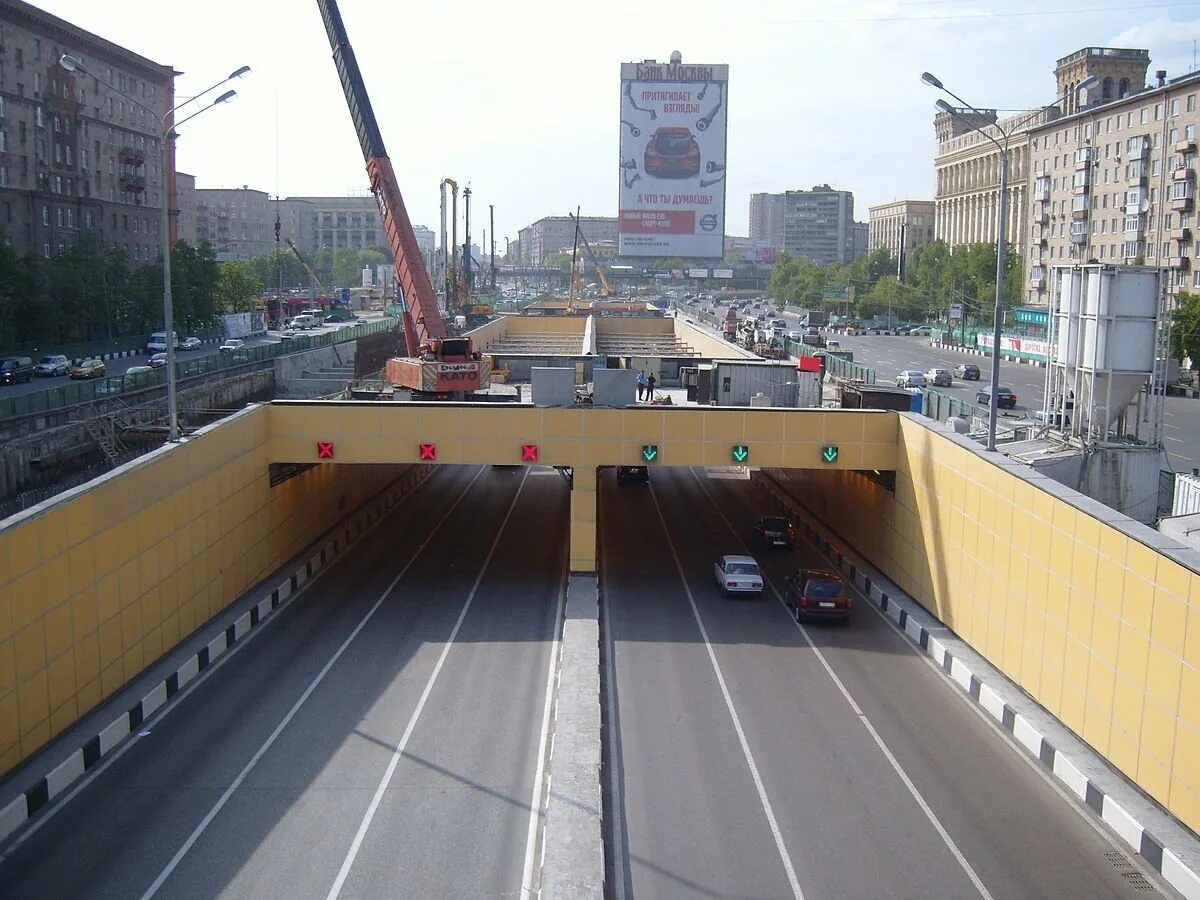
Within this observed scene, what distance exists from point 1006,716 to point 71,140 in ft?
235

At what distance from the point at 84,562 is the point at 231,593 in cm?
729

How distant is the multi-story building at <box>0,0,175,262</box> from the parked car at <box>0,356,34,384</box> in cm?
1486

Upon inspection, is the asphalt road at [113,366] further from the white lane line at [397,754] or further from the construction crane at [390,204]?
the white lane line at [397,754]

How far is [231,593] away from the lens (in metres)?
24.0

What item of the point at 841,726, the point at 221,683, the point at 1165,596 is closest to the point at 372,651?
the point at 221,683

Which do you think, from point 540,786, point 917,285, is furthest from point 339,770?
point 917,285

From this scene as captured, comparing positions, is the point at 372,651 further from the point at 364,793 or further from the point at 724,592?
the point at 724,592

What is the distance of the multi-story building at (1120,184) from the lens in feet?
238

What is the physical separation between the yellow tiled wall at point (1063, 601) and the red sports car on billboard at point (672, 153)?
4464 cm

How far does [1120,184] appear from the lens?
79625mm

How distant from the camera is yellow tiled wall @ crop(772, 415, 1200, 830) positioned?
13.5 meters

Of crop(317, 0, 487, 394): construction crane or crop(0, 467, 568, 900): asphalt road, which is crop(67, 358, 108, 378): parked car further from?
crop(0, 467, 568, 900): asphalt road

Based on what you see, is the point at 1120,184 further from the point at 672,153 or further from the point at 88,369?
the point at 88,369

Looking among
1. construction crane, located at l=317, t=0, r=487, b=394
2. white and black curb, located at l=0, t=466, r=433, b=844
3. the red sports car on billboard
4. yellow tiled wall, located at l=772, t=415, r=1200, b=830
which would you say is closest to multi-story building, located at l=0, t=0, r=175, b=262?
construction crane, located at l=317, t=0, r=487, b=394
